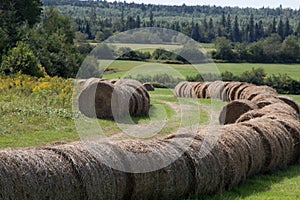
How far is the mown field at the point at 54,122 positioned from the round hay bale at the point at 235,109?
2137 mm

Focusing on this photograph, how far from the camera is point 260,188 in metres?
12.4

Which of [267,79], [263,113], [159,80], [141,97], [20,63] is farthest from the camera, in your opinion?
[267,79]

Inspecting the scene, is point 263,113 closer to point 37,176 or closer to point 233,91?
point 37,176

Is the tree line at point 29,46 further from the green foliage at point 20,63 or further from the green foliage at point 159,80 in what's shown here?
the green foliage at point 159,80

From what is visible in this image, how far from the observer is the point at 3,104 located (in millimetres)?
22656

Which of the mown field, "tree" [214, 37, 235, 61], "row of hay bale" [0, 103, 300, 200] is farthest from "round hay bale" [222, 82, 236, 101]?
"tree" [214, 37, 235, 61]

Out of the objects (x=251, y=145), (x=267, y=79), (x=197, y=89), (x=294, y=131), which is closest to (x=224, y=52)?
(x=267, y=79)

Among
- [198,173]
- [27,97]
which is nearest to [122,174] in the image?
[198,173]

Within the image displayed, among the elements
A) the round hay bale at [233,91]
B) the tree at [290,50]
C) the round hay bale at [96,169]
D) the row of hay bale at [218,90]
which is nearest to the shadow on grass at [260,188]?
the round hay bale at [96,169]

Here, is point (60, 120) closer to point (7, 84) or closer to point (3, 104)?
point (3, 104)

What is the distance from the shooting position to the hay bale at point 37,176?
816 centimetres

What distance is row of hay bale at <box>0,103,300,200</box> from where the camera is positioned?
848cm

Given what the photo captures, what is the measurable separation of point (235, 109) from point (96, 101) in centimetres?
638

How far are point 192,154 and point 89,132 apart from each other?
909 centimetres
